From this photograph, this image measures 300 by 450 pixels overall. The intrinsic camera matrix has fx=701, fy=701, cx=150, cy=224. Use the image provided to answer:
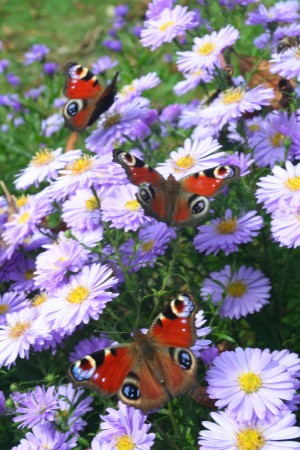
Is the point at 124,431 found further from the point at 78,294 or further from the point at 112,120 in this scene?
the point at 112,120

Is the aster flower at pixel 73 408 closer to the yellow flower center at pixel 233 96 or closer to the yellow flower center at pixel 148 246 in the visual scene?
the yellow flower center at pixel 148 246

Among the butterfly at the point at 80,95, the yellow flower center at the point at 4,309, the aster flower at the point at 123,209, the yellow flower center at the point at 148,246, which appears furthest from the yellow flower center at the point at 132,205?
the yellow flower center at the point at 4,309

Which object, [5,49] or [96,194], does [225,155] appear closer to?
[96,194]

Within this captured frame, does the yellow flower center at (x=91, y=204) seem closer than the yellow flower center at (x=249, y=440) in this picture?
No

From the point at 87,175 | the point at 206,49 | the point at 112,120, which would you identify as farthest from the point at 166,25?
the point at 87,175

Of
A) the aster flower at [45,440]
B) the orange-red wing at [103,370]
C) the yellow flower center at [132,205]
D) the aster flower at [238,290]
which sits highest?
the orange-red wing at [103,370]
